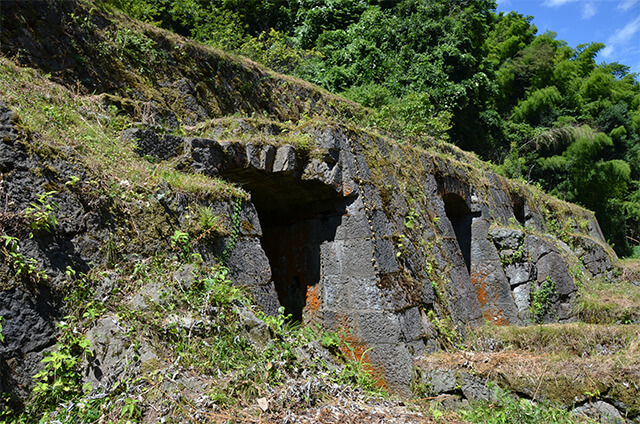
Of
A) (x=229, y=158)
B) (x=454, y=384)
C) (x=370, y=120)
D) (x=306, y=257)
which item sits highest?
(x=370, y=120)

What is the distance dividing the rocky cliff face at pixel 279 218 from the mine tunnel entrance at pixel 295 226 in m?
0.02

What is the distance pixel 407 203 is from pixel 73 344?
462 cm

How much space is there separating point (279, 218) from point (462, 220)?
4133 mm

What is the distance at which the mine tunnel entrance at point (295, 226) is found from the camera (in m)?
5.52

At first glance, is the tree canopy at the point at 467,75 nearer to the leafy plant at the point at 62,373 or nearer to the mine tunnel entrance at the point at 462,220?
the mine tunnel entrance at the point at 462,220

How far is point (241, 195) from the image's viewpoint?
14.0 ft

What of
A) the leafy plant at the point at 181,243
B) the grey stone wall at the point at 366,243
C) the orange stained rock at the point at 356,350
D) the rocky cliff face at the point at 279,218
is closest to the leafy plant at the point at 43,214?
the rocky cliff face at the point at 279,218

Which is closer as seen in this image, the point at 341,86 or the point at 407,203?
the point at 407,203

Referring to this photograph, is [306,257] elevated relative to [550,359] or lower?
elevated

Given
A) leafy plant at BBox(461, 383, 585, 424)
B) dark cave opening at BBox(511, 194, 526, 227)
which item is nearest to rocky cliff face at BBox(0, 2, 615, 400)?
leafy plant at BBox(461, 383, 585, 424)

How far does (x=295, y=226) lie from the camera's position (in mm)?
6000

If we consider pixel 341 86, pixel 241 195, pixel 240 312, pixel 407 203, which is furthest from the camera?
pixel 341 86

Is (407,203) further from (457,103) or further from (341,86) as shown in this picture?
(457,103)

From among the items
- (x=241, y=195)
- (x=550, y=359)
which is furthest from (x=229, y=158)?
(x=550, y=359)
